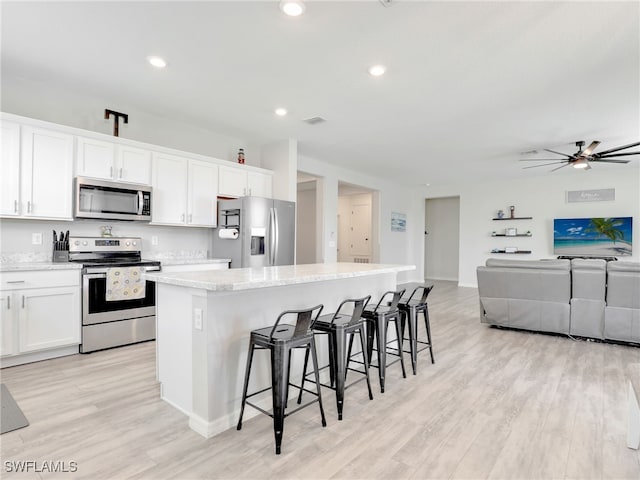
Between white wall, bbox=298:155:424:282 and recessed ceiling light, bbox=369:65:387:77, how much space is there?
3.24 m

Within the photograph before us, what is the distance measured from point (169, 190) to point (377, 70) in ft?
9.18

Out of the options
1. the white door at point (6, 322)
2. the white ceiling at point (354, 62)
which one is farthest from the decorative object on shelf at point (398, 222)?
the white door at point (6, 322)

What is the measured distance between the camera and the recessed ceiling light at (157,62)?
3.09m

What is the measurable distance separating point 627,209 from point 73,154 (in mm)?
9641

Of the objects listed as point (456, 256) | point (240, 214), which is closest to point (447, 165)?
point (456, 256)

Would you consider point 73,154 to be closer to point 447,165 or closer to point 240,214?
point 240,214

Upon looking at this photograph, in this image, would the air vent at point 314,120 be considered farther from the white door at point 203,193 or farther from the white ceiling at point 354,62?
the white door at point 203,193

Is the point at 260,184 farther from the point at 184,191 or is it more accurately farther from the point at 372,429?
the point at 372,429

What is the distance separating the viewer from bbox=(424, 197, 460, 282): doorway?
10.3 meters

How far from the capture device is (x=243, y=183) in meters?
5.19

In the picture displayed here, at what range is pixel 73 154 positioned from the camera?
11.9 feet

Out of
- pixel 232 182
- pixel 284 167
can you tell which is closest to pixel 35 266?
pixel 232 182

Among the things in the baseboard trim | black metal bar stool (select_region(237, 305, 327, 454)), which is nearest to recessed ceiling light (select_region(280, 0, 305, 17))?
black metal bar stool (select_region(237, 305, 327, 454))

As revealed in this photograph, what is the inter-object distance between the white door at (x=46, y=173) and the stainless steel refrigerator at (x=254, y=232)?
1.78m
